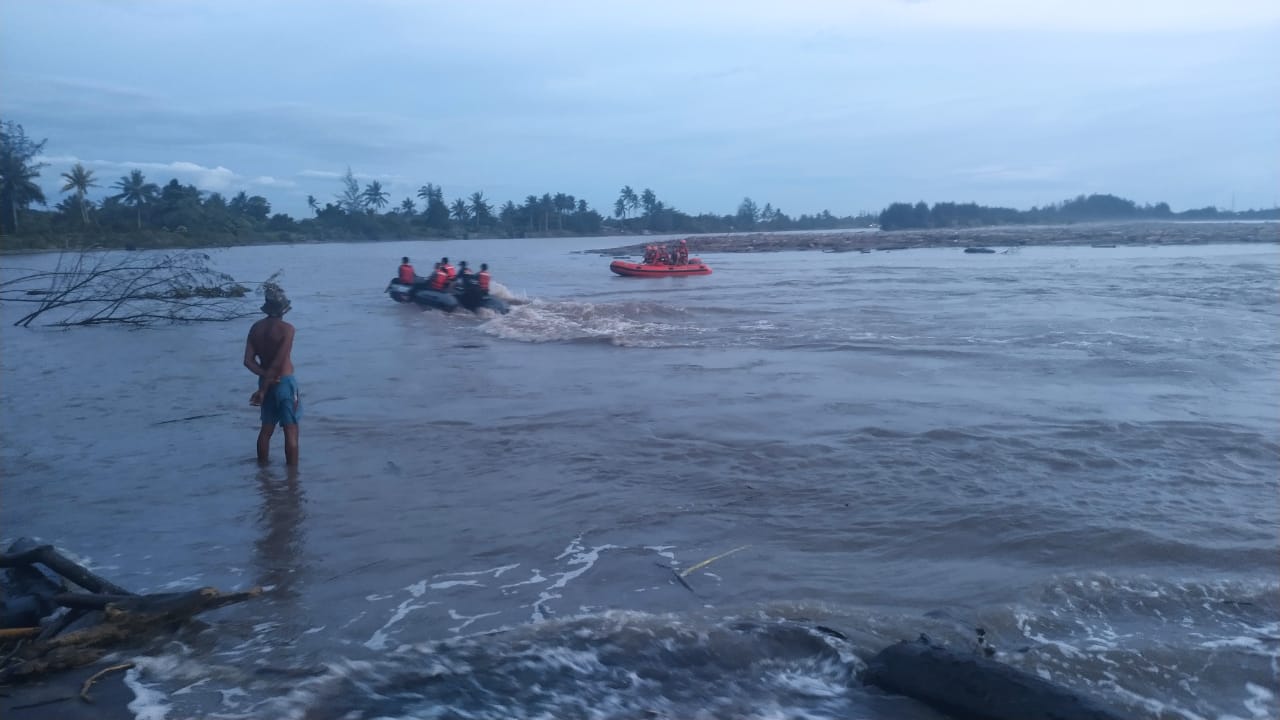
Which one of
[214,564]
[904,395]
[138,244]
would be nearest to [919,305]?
[904,395]

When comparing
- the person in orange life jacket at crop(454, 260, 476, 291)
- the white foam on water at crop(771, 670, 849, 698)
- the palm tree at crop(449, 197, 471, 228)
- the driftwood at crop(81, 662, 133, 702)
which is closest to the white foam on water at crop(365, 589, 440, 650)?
the driftwood at crop(81, 662, 133, 702)

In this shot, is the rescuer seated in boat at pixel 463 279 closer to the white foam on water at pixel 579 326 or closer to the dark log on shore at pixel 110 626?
the white foam on water at pixel 579 326

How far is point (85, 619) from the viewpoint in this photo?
14.4 feet

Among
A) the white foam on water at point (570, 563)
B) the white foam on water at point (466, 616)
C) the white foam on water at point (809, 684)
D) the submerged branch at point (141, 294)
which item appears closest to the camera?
the white foam on water at point (809, 684)

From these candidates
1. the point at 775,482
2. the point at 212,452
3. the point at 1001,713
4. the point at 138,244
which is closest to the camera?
the point at 1001,713

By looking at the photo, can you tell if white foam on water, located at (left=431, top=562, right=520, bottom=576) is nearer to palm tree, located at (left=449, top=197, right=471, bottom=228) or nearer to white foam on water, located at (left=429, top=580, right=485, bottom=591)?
white foam on water, located at (left=429, top=580, right=485, bottom=591)

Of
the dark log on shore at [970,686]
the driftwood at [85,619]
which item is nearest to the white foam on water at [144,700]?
the driftwood at [85,619]

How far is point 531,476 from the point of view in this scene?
23.9 ft

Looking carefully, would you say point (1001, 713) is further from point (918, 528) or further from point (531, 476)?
point (531, 476)

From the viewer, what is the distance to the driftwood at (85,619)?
3.86 metres

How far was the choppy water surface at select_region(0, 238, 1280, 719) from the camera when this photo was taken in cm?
406

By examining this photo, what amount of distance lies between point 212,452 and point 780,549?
5.26 meters

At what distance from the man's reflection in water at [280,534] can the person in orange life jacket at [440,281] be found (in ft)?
50.3

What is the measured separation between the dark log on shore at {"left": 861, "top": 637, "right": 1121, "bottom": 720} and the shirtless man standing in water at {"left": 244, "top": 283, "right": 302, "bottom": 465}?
5.03 m
